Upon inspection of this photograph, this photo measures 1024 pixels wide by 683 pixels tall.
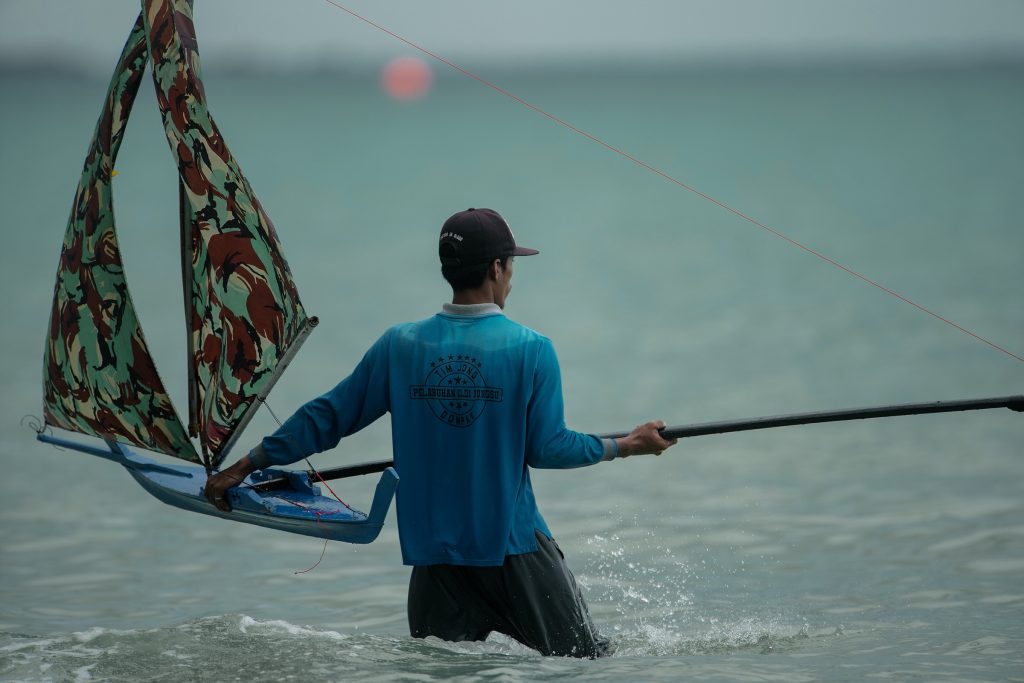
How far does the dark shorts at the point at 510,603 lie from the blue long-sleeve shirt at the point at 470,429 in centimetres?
7

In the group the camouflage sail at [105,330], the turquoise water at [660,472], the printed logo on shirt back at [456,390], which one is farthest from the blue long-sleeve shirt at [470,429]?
the camouflage sail at [105,330]

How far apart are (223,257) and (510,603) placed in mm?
1534

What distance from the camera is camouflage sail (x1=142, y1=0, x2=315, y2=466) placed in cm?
515

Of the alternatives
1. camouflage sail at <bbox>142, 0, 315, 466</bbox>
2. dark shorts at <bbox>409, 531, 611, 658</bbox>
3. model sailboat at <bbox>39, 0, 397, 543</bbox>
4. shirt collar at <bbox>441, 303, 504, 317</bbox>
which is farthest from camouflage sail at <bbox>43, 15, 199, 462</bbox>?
shirt collar at <bbox>441, 303, 504, 317</bbox>

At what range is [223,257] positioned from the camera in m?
5.19

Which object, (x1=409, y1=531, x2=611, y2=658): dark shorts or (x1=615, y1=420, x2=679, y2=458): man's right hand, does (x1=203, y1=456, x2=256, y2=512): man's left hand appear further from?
(x1=615, y1=420, x2=679, y2=458): man's right hand

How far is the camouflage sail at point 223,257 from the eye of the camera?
5148 mm

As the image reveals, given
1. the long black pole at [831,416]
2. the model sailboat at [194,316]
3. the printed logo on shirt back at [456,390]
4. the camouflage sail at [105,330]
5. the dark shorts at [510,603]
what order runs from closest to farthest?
the printed logo on shirt back at [456,390]
the dark shorts at [510,603]
the long black pole at [831,416]
the model sailboat at [194,316]
the camouflage sail at [105,330]

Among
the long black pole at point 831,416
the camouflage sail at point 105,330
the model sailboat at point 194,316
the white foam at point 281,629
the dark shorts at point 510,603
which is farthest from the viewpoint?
the camouflage sail at point 105,330

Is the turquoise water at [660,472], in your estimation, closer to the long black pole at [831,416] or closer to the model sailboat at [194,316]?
the model sailboat at [194,316]

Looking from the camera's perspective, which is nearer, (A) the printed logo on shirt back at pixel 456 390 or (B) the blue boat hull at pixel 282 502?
(A) the printed logo on shirt back at pixel 456 390

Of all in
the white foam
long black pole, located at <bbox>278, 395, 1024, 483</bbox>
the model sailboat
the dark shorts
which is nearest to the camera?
the dark shorts

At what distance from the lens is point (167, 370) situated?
15547 millimetres

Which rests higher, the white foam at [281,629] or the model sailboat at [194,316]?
the model sailboat at [194,316]
